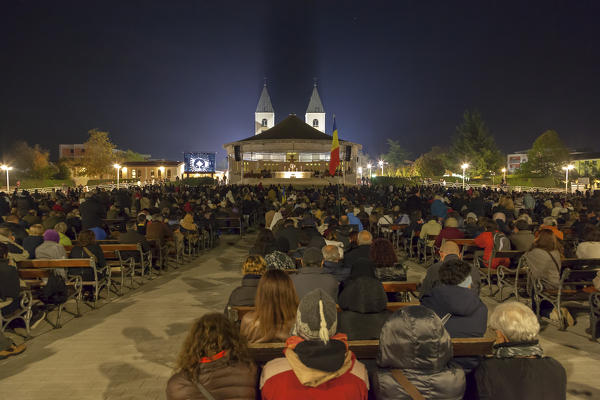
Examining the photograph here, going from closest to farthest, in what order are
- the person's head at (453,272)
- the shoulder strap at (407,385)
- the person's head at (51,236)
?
1. the shoulder strap at (407,385)
2. the person's head at (453,272)
3. the person's head at (51,236)

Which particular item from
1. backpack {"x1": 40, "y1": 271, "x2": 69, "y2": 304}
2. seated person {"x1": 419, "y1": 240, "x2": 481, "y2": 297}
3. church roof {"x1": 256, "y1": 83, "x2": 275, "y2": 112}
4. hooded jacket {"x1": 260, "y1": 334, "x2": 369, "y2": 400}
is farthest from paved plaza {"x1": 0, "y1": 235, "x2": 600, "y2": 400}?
church roof {"x1": 256, "y1": 83, "x2": 275, "y2": 112}

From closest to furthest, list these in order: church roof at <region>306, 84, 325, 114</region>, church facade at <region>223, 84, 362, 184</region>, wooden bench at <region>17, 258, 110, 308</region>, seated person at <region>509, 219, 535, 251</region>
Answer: wooden bench at <region>17, 258, 110, 308</region> → seated person at <region>509, 219, 535, 251</region> → church facade at <region>223, 84, 362, 184</region> → church roof at <region>306, 84, 325, 114</region>

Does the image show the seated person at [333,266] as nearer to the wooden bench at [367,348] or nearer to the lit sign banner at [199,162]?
the wooden bench at [367,348]

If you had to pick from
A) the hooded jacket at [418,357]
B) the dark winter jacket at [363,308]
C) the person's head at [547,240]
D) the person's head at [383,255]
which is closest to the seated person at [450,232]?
the person's head at [547,240]

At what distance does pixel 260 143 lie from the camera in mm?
63125

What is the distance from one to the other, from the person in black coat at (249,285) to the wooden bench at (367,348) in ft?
4.59

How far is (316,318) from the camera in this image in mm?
2684

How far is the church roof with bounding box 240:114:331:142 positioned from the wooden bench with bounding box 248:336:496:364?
59915mm

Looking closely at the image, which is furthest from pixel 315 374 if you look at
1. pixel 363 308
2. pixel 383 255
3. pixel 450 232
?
pixel 450 232

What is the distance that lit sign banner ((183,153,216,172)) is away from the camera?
70812mm

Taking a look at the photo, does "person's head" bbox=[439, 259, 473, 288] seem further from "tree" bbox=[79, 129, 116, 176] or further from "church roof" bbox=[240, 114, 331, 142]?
"tree" bbox=[79, 129, 116, 176]

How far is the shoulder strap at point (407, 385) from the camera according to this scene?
9.04ft

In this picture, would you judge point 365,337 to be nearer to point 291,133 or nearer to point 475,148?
point 291,133

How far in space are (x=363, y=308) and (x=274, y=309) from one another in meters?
0.78
